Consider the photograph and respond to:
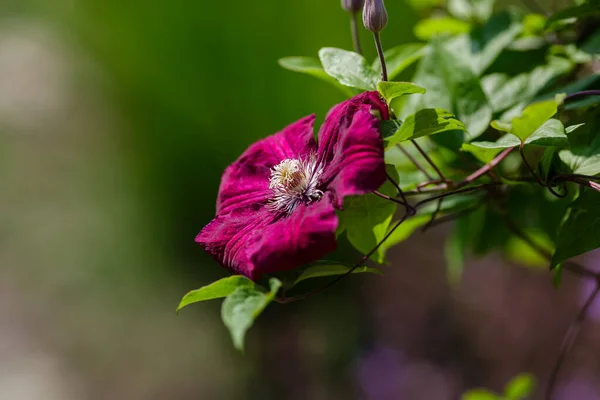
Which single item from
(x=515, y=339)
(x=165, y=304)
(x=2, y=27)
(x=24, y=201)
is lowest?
(x=515, y=339)

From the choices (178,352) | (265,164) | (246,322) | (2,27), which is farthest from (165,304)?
(246,322)

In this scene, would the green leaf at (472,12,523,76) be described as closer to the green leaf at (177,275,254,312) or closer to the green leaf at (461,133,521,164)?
the green leaf at (461,133,521,164)

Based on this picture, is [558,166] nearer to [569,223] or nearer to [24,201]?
[569,223]

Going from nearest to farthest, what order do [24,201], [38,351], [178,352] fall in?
[178,352]
[38,351]
[24,201]

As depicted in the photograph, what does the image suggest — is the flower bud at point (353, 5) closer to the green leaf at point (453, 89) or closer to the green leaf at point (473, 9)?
the green leaf at point (453, 89)

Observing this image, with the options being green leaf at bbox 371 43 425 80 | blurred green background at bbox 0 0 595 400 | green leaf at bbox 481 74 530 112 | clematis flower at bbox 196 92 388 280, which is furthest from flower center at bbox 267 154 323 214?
blurred green background at bbox 0 0 595 400

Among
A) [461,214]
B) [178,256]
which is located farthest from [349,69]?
[178,256]
